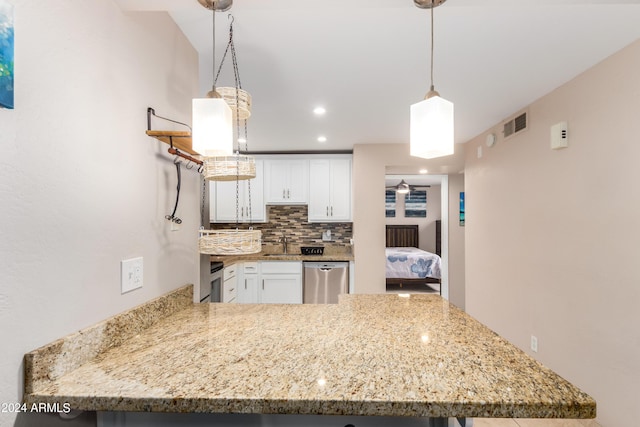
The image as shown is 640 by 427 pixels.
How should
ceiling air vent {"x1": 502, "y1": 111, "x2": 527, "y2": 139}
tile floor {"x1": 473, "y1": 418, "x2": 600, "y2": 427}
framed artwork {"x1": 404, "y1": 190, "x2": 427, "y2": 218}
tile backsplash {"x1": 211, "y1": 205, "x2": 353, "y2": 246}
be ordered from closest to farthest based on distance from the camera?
1. tile floor {"x1": 473, "y1": 418, "x2": 600, "y2": 427}
2. ceiling air vent {"x1": 502, "y1": 111, "x2": 527, "y2": 139}
3. tile backsplash {"x1": 211, "y1": 205, "x2": 353, "y2": 246}
4. framed artwork {"x1": 404, "y1": 190, "x2": 427, "y2": 218}

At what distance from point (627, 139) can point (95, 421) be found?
9.21 feet

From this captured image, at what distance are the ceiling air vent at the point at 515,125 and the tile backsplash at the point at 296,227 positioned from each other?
2.42 metres

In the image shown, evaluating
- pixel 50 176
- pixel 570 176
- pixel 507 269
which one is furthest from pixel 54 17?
pixel 507 269

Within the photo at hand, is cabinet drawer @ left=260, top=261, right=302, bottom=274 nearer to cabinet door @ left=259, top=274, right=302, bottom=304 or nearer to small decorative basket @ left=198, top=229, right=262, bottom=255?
cabinet door @ left=259, top=274, right=302, bottom=304

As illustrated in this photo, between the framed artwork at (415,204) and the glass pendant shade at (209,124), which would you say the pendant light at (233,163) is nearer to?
the glass pendant shade at (209,124)

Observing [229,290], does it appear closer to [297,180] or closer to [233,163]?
[297,180]

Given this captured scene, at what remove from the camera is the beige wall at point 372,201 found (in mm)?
3980

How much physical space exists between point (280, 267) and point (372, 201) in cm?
154

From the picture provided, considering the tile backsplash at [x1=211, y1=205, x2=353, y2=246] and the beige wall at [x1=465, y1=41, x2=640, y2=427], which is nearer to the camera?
the beige wall at [x1=465, y1=41, x2=640, y2=427]

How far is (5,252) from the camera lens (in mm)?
701

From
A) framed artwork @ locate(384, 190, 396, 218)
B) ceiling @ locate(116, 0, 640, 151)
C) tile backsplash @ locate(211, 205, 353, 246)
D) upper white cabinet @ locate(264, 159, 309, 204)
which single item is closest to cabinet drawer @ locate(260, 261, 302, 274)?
tile backsplash @ locate(211, 205, 353, 246)

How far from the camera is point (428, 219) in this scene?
26.0ft

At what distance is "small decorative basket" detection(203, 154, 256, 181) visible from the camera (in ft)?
4.37

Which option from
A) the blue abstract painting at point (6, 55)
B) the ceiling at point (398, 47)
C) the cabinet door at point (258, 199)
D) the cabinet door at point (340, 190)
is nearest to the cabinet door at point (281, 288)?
the cabinet door at point (258, 199)
